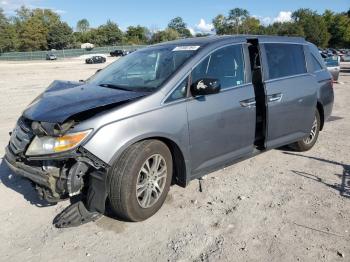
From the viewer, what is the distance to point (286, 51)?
5.66 m

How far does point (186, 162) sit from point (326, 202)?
1.70 metres

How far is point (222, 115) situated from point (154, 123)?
0.96 m

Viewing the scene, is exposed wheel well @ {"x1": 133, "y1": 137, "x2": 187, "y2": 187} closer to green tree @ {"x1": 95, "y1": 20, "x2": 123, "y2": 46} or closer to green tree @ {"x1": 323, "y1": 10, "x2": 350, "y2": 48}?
green tree @ {"x1": 323, "y1": 10, "x2": 350, "y2": 48}

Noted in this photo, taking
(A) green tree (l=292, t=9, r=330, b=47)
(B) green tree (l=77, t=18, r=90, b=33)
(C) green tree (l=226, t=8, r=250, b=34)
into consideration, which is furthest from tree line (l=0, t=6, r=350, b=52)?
(B) green tree (l=77, t=18, r=90, b=33)

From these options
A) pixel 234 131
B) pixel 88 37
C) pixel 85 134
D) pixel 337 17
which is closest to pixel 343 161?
pixel 234 131

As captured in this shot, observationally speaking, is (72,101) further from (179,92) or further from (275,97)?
(275,97)

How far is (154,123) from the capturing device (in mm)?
3855

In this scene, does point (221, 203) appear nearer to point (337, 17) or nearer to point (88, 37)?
point (337, 17)

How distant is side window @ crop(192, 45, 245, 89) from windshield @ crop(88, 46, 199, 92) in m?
0.21

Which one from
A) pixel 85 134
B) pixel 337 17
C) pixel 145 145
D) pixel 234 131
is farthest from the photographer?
pixel 337 17

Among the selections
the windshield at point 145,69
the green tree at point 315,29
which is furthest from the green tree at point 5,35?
the windshield at point 145,69

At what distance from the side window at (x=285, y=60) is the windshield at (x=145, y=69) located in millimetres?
1336

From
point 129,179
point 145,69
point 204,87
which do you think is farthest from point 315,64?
point 129,179

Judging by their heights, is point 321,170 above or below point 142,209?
below
